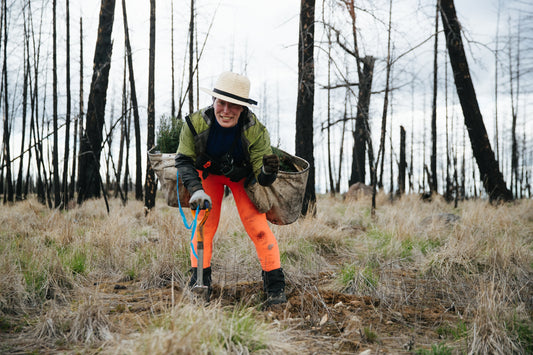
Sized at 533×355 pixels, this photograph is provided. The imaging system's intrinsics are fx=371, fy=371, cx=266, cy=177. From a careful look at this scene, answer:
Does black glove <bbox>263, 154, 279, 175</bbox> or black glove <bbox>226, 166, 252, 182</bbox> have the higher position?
black glove <bbox>263, 154, 279, 175</bbox>

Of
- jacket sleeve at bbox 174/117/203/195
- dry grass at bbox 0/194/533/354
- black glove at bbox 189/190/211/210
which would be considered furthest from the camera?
jacket sleeve at bbox 174/117/203/195

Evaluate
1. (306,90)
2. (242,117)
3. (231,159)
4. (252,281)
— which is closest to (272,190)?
(231,159)

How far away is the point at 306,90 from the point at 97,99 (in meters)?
6.60

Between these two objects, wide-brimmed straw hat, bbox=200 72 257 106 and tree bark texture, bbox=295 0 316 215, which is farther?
tree bark texture, bbox=295 0 316 215

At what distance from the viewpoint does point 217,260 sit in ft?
15.1

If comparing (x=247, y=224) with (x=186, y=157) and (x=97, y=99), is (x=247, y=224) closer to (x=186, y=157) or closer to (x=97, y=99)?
(x=186, y=157)

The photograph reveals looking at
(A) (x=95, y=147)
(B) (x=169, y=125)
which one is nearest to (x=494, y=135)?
(A) (x=95, y=147)

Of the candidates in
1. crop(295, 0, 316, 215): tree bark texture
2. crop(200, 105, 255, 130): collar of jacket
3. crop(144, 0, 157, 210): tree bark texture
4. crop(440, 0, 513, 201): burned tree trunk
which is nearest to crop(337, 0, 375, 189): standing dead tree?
crop(295, 0, 316, 215): tree bark texture

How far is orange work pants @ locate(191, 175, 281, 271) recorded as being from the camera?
3.27 meters

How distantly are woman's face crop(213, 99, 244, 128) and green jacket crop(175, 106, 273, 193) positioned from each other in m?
0.09

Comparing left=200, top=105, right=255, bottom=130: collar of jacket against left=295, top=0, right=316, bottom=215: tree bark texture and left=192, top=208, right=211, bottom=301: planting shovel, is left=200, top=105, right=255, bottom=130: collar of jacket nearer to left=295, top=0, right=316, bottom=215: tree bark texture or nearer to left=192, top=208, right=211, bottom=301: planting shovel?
left=192, top=208, right=211, bottom=301: planting shovel

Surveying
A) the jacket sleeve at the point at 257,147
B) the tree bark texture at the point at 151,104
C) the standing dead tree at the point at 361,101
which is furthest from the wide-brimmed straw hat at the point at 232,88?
the tree bark texture at the point at 151,104

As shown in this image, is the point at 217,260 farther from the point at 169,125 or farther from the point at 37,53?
the point at 37,53

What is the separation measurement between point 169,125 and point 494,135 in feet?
92.9
